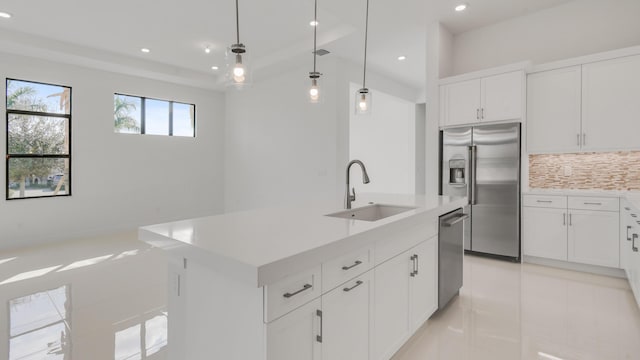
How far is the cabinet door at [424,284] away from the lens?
2189mm

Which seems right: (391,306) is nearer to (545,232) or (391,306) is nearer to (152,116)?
(545,232)

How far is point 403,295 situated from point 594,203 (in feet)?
9.65

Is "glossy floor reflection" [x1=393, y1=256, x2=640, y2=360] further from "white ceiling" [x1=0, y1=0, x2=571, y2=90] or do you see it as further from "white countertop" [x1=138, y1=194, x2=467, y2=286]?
"white ceiling" [x1=0, y1=0, x2=571, y2=90]

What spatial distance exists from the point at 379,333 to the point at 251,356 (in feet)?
2.81

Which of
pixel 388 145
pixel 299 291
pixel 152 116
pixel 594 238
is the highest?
pixel 152 116

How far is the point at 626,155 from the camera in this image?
3.78m

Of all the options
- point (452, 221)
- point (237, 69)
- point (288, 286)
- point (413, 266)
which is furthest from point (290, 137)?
point (288, 286)

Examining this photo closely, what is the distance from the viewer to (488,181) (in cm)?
416

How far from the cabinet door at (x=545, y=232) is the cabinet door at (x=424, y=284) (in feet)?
7.18

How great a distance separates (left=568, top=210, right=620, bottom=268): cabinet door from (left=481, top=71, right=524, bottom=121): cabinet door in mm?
1328

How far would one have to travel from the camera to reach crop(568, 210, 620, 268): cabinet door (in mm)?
3498

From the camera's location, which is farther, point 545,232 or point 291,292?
point 545,232

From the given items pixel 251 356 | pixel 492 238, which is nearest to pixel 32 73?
pixel 251 356

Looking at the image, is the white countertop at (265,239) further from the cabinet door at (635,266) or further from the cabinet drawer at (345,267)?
the cabinet door at (635,266)
